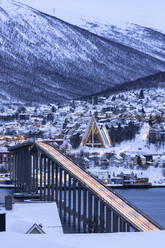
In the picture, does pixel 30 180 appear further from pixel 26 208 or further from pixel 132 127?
pixel 132 127

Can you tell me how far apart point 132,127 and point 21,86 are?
54.1m

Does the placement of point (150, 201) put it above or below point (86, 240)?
below

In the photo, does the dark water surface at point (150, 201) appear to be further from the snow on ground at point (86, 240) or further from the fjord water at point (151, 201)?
the snow on ground at point (86, 240)

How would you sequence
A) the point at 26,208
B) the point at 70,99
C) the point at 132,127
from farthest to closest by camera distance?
the point at 70,99 < the point at 132,127 < the point at 26,208

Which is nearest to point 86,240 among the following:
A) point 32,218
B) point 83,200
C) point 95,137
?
point 32,218

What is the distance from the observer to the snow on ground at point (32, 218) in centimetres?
966

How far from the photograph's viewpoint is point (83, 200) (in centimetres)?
2408

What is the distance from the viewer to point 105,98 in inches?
4488

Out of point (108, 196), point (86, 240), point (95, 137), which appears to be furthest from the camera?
point (95, 137)

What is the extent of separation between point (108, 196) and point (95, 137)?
129 ft

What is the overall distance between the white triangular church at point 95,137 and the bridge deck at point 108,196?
89.5ft

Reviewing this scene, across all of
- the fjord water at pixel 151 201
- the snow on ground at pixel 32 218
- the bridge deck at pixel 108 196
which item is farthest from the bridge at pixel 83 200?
the snow on ground at pixel 32 218

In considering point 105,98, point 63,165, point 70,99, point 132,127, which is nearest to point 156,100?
point 105,98

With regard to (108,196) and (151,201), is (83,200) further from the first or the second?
(108,196)
